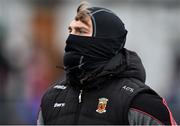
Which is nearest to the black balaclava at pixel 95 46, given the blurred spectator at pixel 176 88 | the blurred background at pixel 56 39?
the blurred spectator at pixel 176 88

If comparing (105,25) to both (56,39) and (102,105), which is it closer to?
(102,105)

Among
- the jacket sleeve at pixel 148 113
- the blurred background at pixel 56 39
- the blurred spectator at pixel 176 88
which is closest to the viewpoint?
the jacket sleeve at pixel 148 113

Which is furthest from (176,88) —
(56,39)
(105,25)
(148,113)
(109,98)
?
(148,113)

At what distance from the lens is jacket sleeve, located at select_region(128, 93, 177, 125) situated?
4.83m

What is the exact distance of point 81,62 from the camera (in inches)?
201

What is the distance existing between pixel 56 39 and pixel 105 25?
1121 cm

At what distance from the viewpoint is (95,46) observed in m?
5.11

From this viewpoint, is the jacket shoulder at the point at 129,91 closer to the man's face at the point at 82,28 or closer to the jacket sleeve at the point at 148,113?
the jacket sleeve at the point at 148,113

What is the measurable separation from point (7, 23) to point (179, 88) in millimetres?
3895

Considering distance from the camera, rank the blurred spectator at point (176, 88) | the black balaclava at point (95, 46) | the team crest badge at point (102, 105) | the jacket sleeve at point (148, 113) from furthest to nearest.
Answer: the blurred spectator at point (176, 88) < the black balaclava at point (95, 46) < the team crest badge at point (102, 105) < the jacket sleeve at point (148, 113)

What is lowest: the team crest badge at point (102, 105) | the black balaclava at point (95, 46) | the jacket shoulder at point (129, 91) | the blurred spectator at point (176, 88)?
the blurred spectator at point (176, 88)

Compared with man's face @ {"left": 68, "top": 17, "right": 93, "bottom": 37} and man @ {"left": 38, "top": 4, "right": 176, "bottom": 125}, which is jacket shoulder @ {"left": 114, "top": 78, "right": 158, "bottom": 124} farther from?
man's face @ {"left": 68, "top": 17, "right": 93, "bottom": 37}

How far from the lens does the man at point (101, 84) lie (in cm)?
487

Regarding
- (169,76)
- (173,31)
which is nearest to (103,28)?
(169,76)
